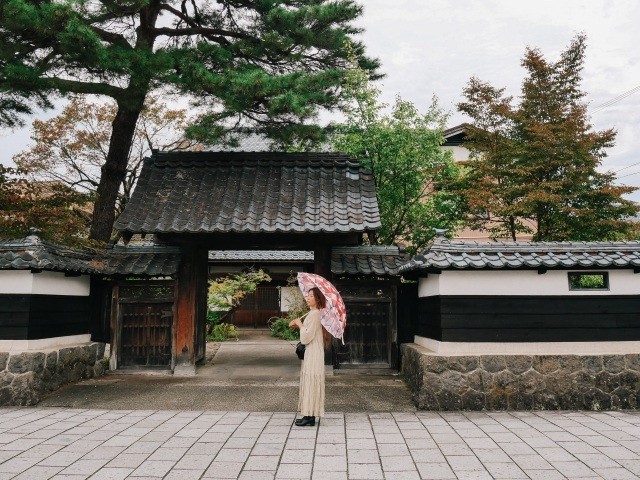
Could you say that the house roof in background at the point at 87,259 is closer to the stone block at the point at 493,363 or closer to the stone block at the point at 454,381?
the stone block at the point at 454,381

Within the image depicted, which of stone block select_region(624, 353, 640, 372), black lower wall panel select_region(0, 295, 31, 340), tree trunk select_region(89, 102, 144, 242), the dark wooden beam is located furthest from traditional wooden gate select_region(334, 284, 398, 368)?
tree trunk select_region(89, 102, 144, 242)

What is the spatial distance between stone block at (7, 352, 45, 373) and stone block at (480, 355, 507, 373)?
24.3 feet

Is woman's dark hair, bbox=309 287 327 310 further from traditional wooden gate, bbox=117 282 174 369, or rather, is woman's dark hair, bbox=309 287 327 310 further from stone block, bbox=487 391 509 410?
traditional wooden gate, bbox=117 282 174 369

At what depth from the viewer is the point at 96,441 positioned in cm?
558

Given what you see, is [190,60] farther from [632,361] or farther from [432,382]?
[632,361]

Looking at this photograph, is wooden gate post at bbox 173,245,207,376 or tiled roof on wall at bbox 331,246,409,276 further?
wooden gate post at bbox 173,245,207,376

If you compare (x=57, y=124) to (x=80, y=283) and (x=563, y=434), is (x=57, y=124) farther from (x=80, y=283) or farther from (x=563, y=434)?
(x=563, y=434)

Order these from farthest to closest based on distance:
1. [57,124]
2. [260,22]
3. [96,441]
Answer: [57,124]
[260,22]
[96,441]

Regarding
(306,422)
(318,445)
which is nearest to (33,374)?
(306,422)

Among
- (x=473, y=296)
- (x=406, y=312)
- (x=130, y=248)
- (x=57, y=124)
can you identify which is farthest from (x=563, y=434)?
(x=57, y=124)

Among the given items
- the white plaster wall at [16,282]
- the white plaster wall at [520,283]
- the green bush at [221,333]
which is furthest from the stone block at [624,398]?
the green bush at [221,333]

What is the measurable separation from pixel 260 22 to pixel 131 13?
9.65 ft

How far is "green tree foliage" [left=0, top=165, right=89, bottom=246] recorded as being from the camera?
873 cm

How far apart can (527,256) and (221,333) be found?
12564 millimetres
